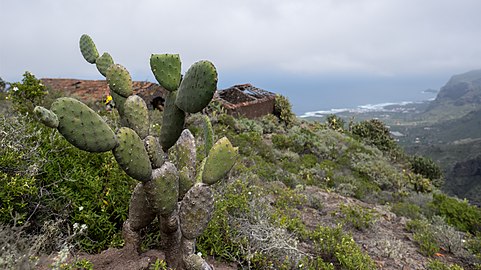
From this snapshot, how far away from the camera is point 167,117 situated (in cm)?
284

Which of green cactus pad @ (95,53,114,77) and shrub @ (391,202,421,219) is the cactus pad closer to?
green cactus pad @ (95,53,114,77)

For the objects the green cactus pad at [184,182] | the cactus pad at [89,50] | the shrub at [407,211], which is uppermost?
the cactus pad at [89,50]

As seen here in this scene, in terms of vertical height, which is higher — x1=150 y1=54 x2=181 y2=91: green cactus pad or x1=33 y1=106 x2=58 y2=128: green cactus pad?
x1=150 y1=54 x2=181 y2=91: green cactus pad

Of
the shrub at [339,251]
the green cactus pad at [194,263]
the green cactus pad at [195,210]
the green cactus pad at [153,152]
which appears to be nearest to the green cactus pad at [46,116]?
the green cactus pad at [153,152]

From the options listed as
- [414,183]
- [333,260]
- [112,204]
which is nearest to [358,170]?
[414,183]

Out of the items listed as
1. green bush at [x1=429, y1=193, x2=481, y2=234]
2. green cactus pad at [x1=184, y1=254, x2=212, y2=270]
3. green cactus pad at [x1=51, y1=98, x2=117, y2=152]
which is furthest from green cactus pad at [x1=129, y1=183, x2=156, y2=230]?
green bush at [x1=429, y1=193, x2=481, y2=234]

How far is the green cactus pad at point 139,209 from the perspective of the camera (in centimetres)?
292

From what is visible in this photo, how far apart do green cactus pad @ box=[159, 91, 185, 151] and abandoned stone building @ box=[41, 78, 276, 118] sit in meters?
8.73

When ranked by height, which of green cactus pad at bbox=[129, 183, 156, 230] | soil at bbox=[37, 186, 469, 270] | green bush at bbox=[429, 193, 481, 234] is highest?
green cactus pad at bbox=[129, 183, 156, 230]

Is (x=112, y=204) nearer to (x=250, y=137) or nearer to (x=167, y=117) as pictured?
(x=167, y=117)

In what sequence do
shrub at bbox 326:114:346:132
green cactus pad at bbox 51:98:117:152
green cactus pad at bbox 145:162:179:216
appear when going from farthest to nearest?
shrub at bbox 326:114:346:132 < green cactus pad at bbox 145:162:179:216 < green cactus pad at bbox 51:98:117:152

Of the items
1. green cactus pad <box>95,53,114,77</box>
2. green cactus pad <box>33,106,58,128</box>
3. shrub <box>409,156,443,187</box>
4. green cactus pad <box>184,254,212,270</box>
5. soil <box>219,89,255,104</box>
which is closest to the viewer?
green cactus pad <box>33,106,58,128</box>

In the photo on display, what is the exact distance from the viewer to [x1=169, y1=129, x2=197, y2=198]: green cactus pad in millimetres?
3111

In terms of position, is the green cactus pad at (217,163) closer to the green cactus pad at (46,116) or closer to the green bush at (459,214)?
the green cactus pad at (46,116)
